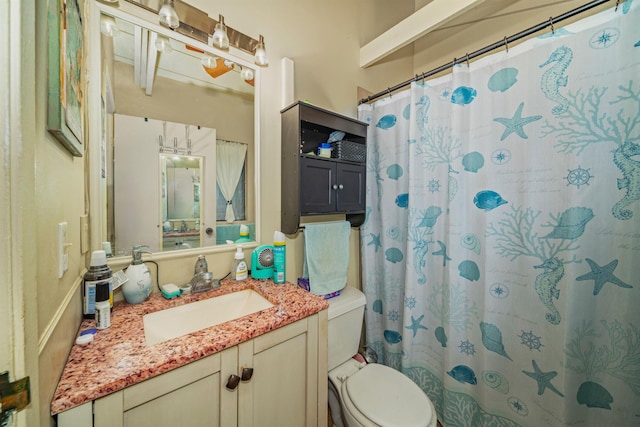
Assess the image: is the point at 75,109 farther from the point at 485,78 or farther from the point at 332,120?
the point at 485,78

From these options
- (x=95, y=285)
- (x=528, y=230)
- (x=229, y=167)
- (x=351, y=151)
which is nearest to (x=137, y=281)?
(x=95, y=285)

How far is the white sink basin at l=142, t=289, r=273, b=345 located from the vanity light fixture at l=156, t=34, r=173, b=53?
1056mm

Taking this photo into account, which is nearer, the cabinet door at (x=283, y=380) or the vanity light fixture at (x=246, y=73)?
the cabinet door at (x=283, y=380)

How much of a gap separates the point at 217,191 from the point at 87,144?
0.47m

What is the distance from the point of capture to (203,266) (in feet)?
3.48

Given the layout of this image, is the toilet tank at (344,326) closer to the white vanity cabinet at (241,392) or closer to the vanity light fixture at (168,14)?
the white vanity cabinet at (241,392)

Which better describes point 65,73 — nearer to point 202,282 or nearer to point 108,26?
point 108,26

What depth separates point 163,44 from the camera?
101 cm

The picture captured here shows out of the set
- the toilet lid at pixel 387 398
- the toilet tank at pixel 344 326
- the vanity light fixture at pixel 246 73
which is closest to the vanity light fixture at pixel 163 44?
the vanity light fixture at pixel 246 73

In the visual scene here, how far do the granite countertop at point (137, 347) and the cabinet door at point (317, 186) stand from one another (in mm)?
494

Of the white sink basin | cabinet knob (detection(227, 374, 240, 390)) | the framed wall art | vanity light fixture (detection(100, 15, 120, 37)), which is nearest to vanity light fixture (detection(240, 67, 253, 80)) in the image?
vanity light fixture (detection(100, 15, 120, 37))

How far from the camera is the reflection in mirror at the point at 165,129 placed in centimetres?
92

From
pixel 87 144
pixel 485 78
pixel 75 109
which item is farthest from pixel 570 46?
pixel 87 144

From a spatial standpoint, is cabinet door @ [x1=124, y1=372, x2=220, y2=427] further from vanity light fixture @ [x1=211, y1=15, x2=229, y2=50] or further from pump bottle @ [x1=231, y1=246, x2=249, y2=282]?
vanity light fixture @ [x1=211, y1=15, x2=229, y2=50]
